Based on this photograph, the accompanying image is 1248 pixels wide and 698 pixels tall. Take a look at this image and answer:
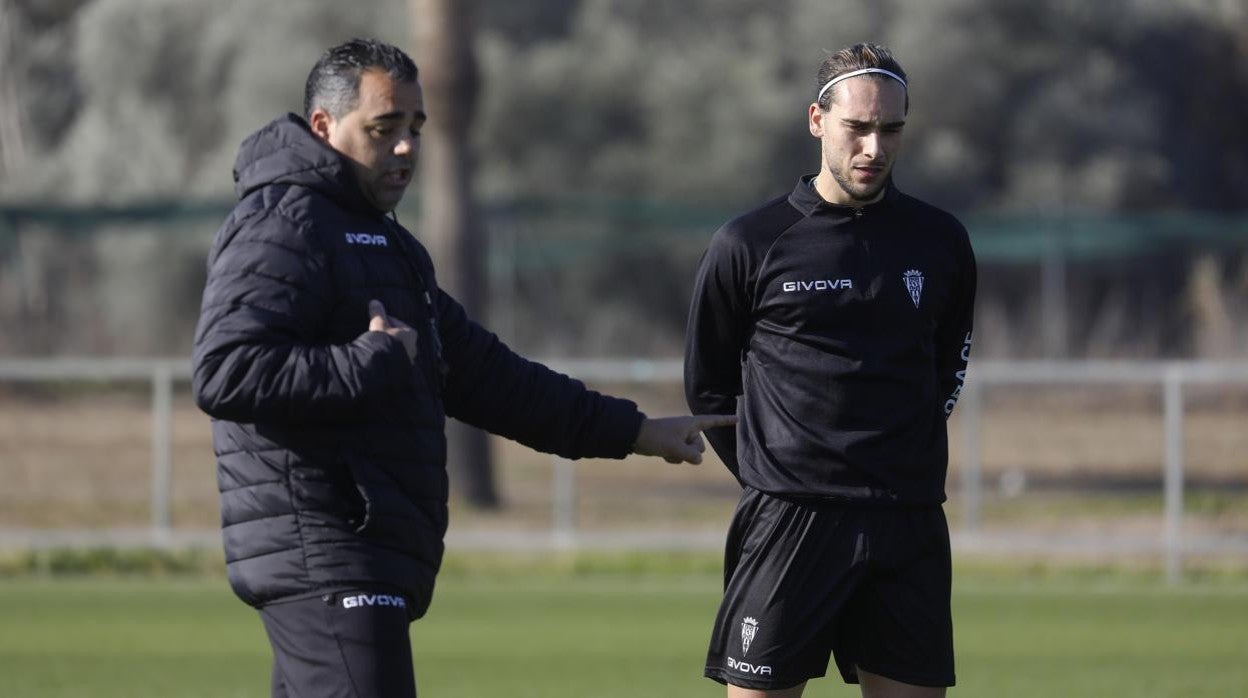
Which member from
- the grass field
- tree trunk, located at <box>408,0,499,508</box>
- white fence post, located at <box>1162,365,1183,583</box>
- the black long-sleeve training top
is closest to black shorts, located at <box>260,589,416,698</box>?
the black long-sleeve training top

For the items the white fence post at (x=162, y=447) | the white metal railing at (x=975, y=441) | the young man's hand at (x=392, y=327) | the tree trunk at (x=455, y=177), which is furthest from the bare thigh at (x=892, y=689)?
the tree trunk at (x=455, y=177)

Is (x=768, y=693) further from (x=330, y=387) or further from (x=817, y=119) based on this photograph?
(x=330, y=387)

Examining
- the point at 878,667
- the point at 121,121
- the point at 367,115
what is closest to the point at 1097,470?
the point at 878,667

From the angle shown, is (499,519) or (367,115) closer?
(367,115)

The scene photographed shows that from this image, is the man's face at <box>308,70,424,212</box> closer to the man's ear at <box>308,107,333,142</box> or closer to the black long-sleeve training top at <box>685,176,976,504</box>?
the man's ear at <box>308,107,333,142</box>

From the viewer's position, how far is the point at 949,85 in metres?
33.8

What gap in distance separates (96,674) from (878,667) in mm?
6173

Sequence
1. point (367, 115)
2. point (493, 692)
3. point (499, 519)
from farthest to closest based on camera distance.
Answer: point (499, 519)
point (493, 692)
point (367, 115)

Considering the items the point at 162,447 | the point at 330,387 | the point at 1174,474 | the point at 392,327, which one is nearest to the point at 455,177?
the point at 162,447

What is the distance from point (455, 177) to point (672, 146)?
1389cm

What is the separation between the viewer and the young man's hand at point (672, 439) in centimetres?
529

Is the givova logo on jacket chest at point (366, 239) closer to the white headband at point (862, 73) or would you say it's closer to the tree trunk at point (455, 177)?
the white headband at point (862, 73)

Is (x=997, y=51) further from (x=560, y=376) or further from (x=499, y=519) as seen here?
(x=560, y=376)

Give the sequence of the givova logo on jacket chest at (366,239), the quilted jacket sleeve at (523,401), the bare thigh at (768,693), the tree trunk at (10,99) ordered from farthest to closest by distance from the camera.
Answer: the tree trunk at (10,99) → the bare thigh at (768,693) → the quilted jacket sleeve at (523,401) → the givova logo on jacket chest at (366,239)
